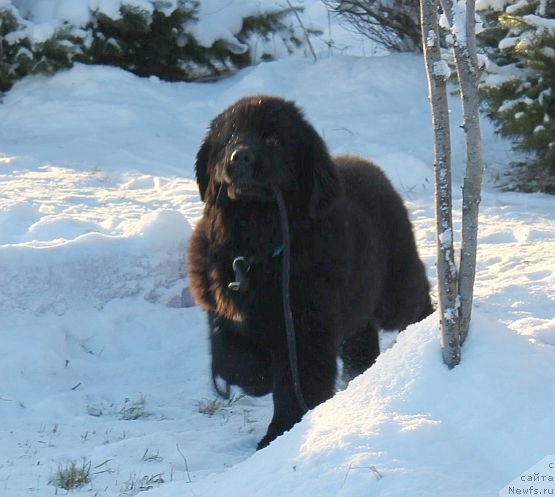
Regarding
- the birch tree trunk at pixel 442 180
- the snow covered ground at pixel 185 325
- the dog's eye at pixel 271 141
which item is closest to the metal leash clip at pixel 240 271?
the dog's eye at pixel 271 141

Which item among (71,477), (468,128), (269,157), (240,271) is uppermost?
(468,128)

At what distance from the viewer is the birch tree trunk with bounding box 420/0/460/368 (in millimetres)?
2975

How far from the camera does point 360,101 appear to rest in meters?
9.79

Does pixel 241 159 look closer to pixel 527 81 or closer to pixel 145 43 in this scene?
pixel 527 81

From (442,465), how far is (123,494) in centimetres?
132

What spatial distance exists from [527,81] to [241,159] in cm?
436

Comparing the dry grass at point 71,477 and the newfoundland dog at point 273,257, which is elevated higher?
the newfoundland dog at point 273,257

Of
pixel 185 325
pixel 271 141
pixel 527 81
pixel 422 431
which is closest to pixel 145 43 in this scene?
pixel 527 81

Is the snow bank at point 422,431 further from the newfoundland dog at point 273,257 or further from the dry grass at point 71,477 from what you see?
the newfoundland dog at point 273,257

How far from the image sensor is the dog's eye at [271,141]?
165 inches

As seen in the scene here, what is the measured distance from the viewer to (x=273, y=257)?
429 centimetres

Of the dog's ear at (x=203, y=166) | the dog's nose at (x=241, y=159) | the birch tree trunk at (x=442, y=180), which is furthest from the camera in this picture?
the dog's ear at (x=203, y=166)

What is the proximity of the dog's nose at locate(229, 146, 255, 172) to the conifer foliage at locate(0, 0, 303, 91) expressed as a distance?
5.67 metres

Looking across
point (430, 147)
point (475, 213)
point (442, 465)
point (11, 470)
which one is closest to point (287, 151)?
point (475, 213)
